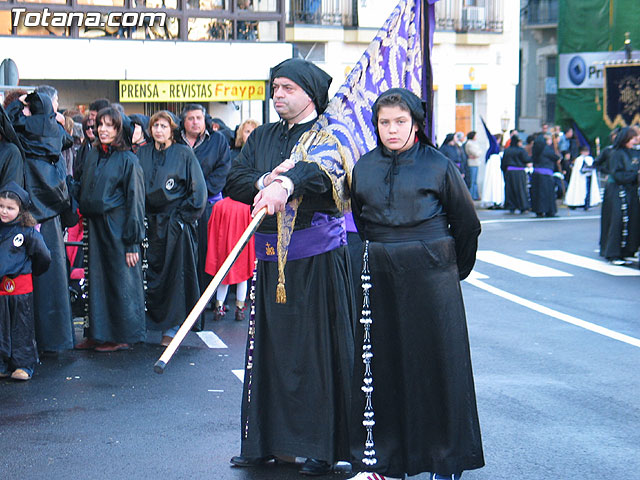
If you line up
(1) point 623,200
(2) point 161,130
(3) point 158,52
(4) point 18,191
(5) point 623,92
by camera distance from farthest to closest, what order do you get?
(5) point 623,92
(3) point 158,52
(1) point 623,200
(2) point 161,130
(4) point 18,191

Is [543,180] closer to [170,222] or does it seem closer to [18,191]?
[170,222]

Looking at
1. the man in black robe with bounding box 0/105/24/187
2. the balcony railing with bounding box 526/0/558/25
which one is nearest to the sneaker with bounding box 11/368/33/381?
the man in black robe with bounding box 0/105/24/187

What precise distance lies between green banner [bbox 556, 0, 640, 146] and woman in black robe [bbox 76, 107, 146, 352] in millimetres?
26984

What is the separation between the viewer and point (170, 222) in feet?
30.5

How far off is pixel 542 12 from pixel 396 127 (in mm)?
44420

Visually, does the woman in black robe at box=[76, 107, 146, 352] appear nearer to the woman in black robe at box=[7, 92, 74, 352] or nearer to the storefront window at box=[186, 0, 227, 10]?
the woman in black robe at box=[7, 92, 74, 352]

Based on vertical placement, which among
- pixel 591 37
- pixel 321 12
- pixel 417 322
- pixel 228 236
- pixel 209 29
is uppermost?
pixel 321 12

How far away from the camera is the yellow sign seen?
25125mm

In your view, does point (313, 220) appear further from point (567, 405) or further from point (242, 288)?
point (242, 288)

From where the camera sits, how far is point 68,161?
10.3 meters

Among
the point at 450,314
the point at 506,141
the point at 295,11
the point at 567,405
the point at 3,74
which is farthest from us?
the point at 295,11

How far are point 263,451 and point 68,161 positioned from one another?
5258 millimetres

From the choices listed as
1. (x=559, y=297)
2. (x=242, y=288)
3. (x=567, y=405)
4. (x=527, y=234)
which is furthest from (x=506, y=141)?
(x=567, y=405)

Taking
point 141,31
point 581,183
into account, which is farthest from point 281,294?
point 141,31
